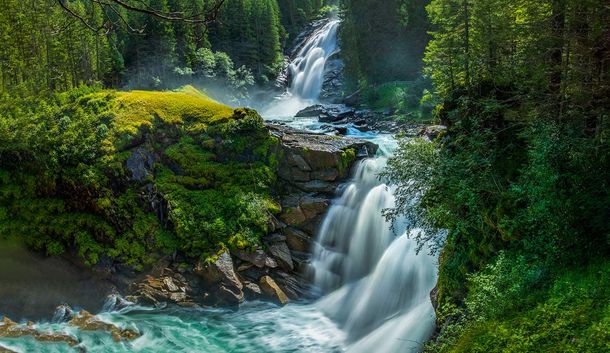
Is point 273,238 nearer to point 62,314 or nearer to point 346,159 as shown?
point 346,159

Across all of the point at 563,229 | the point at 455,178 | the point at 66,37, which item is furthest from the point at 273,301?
the point at 66,37

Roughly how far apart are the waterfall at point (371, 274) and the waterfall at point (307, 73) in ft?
97.2

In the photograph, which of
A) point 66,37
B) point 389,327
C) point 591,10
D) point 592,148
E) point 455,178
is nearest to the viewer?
point 592,148

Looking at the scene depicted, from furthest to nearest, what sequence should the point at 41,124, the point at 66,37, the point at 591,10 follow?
1. the point at 66,37
2. the point at 41,124
3. the point at 591,10

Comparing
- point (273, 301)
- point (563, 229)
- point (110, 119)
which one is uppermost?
point (110, 119)

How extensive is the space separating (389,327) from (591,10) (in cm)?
885

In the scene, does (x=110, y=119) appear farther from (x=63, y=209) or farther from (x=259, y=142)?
(x=259, y=142)

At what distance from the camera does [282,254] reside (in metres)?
17.4

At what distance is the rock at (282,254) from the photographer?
17234 mm

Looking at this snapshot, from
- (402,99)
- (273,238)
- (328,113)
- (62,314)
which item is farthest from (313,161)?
(402,99)

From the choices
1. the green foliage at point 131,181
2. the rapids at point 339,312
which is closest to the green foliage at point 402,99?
the rapids at point 339,312

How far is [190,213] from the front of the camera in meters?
17.9

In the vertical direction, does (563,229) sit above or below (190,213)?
above

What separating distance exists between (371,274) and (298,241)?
3332mm
